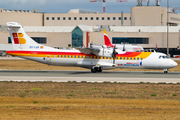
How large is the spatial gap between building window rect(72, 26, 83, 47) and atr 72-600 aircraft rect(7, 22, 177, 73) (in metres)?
63.9

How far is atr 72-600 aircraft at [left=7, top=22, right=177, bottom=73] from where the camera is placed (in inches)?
1572

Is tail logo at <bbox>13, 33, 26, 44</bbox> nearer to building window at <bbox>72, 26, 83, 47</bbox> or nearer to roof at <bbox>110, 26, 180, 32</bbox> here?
building window at <bbox>72, 26, 83, 47</bbox>

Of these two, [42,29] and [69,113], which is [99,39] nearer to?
[42,29]

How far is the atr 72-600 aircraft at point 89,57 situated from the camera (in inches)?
1572

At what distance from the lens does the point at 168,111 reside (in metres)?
16.6

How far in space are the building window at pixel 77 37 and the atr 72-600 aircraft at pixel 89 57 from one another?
210 feet

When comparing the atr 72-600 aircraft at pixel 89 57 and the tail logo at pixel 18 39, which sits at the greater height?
the tail logo at pixel 18 39

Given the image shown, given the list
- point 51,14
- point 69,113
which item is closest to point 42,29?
point 51,14

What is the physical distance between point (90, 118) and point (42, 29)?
106083mm

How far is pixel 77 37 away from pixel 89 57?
217ft

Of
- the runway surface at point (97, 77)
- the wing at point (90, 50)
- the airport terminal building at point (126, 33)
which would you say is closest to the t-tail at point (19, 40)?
the wing at point (90, 50)

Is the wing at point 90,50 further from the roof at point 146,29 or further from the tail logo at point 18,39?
the roof at point 146,29

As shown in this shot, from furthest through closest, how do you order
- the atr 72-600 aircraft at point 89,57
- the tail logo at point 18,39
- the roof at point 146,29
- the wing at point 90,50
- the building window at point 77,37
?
1. the roof at point 146,29
2. the building window at point 77,37
3. the tail logo at point 18,39
4. the wing at point 90,50
5. the atr 72-600 aircraft at point 89,57

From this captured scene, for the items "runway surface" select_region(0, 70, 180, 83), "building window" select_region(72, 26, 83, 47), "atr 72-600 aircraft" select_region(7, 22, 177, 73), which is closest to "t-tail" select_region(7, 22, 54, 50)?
"atr 72-600 aircraft" select_region(7, 22, 177, 73)
